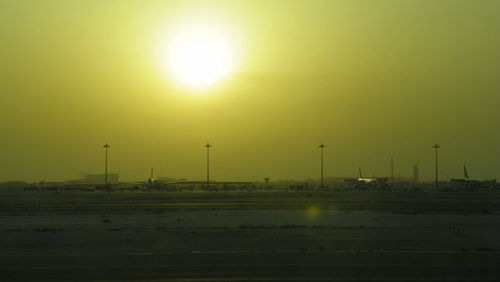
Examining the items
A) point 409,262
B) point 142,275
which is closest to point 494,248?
point 409,262

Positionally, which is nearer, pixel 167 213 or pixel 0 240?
pixel 0 240

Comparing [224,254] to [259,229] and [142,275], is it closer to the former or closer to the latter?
[142,275]

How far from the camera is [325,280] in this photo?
53.9 ft

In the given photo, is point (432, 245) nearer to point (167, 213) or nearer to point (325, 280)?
point (325, 280)

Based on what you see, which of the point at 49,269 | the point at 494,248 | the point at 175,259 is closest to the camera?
the point at 49,269

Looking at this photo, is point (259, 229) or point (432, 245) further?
point (259, 229)

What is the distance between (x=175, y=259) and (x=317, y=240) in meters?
8.23

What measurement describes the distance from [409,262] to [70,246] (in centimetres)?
1469

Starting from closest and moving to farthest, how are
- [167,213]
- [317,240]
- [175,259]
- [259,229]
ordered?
[175,259], [317,240], [259,229], [167,213]

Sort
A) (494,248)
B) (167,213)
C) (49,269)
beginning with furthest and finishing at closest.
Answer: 1. (167,213)
2. (494,248)
3. (49,269)

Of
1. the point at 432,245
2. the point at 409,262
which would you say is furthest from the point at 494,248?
the point at 409,262

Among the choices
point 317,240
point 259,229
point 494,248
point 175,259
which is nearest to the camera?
point 175,259

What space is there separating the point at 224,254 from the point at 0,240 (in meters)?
12.9

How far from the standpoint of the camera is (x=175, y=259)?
21.2m
